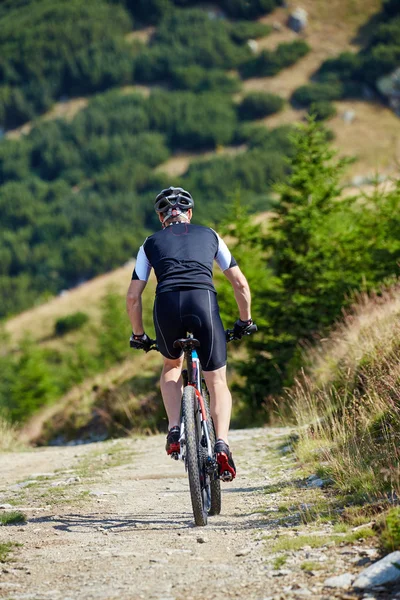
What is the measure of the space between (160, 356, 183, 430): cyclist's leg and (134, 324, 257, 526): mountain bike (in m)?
0.10

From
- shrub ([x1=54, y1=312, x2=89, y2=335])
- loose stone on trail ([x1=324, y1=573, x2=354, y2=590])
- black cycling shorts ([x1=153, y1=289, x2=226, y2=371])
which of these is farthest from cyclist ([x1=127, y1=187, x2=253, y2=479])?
shrub ([x1=54, y1=312, x2=89, y2=335])

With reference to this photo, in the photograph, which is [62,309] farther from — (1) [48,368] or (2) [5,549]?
(2) [5,549]

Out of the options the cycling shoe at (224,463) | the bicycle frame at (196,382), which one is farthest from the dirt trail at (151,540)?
the bicycle frame at (196,382)

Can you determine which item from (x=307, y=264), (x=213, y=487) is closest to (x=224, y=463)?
(x=213, y=487)

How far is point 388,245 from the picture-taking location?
18484mm

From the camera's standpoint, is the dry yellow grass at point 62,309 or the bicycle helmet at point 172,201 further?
the dry yellow grass at point 62,309

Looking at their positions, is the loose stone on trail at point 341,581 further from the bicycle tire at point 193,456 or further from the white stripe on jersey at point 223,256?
the white stripe on jersey at point 223,256

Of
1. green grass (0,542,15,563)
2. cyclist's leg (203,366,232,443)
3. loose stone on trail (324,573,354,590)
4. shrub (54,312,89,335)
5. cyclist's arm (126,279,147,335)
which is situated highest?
shrub (54,312,89,335)

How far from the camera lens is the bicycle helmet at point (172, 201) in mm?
6656

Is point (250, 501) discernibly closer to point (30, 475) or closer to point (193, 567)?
point (193, 567)

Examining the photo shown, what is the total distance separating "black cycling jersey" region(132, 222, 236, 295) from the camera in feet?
20.4

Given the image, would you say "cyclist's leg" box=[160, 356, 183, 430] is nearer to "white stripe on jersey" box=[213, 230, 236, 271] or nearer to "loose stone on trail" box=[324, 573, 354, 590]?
"white stripe on jersey" box=[213, 230, 236, 271]

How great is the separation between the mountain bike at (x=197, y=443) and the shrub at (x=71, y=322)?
287 ft

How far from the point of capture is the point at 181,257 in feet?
20.6
